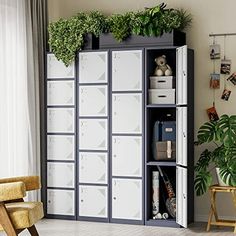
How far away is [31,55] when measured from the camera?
6828 millimetres

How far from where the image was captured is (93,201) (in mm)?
6770

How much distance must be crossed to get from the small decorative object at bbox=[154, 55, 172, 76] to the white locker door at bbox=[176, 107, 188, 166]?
0.46 metres

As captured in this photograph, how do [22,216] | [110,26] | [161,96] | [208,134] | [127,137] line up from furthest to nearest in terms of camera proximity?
1. [110,26]
2. [127,137]
3. [161,96]
4. [208,134]
5. [22,216]

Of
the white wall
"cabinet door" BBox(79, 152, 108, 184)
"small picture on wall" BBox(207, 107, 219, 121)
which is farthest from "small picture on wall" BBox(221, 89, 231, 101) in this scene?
"cabinet door" BBox(79, 152, 108, 184)

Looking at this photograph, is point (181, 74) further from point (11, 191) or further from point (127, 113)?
point (11, 191)

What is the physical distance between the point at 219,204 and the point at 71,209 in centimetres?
165

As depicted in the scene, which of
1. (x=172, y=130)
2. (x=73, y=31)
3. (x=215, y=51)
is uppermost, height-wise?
(x=73, y=31)

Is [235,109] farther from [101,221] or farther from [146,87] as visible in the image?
[101,221]

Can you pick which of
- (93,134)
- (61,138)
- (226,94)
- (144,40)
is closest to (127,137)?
(93,134)

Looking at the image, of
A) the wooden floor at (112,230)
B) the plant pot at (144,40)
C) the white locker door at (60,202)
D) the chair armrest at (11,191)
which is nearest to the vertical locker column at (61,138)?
the white locker door at (60,202)

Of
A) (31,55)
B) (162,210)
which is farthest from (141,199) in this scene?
(31,55)

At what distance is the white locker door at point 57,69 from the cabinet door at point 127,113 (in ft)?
1.95

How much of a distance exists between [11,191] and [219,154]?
230cm

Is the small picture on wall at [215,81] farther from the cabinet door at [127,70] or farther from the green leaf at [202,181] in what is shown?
the green leaf at [202,181]
